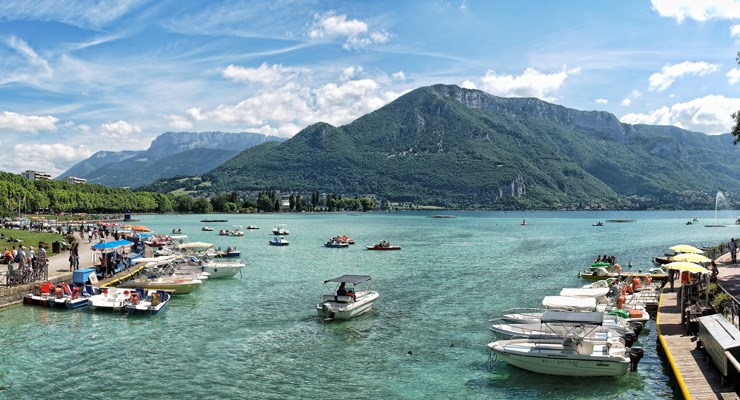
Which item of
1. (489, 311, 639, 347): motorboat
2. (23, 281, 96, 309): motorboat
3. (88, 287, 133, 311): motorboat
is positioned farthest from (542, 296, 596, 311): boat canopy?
(23, 281, 96, 309): motorboat

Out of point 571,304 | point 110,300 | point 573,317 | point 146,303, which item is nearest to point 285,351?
point 146,303

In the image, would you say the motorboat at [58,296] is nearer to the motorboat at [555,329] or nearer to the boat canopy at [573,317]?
the motorboat at [555,329]

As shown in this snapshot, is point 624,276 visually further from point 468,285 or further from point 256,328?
point 256,328

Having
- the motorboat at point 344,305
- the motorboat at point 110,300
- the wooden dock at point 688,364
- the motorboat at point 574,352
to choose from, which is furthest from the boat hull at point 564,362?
the motorboat at point 110,300

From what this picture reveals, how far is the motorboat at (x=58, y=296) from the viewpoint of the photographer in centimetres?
3419

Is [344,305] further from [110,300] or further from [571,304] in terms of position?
[110,300]

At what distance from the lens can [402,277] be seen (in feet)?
170

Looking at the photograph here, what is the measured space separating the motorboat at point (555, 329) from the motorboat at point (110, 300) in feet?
73.8

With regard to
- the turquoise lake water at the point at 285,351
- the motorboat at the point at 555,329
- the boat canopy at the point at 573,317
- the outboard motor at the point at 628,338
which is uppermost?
the boat canopy at the point at 573,317

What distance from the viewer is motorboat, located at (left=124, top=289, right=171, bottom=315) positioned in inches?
1313

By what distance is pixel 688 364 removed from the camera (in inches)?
813

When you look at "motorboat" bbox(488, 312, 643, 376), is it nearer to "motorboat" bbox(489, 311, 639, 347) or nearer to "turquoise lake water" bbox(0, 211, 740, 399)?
"motorboat" bbox(489, 311, 639, 347)

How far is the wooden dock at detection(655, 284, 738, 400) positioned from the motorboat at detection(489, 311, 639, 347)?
58.8 inches

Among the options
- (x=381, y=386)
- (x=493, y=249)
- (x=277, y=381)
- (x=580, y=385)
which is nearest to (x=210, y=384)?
(x=277, y=381)
